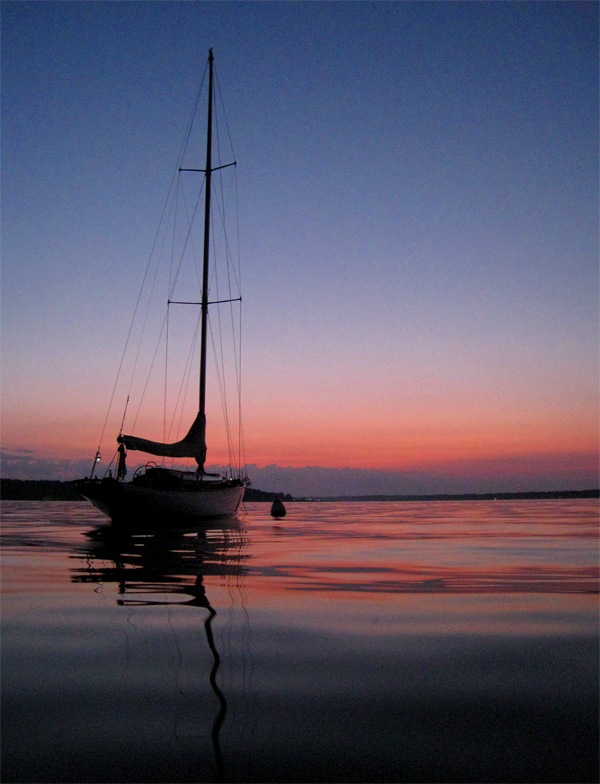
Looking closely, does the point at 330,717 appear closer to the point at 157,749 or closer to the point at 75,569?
the point at 157,749

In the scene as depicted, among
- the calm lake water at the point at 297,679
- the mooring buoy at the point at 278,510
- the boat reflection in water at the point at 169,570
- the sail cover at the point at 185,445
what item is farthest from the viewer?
the mooring buoy at the point at 278,510

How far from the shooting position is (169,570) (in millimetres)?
14625

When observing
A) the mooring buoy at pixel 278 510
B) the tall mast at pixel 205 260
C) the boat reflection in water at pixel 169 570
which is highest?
the tall mast at pixel 205 260

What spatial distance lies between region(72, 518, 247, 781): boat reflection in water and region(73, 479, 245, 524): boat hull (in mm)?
6268

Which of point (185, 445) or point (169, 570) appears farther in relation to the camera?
point (185, 445)

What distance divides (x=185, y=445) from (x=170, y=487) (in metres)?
3.92

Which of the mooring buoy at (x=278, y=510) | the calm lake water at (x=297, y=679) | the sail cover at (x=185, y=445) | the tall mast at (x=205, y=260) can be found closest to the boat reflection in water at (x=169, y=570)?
the calm lake water at (x=297, y=679)

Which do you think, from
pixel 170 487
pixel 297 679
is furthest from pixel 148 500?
pixel 297 679

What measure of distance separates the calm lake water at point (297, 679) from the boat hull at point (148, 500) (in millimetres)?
19471

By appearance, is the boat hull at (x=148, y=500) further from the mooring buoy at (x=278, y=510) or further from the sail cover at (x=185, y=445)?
the mooring buoy at (x=278, y=510)

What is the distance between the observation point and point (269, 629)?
8398 mm

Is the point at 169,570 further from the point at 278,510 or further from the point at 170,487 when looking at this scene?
the point at 278,510

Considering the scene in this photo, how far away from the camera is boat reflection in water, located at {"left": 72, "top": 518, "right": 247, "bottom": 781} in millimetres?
7884

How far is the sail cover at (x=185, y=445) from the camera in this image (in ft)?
116
